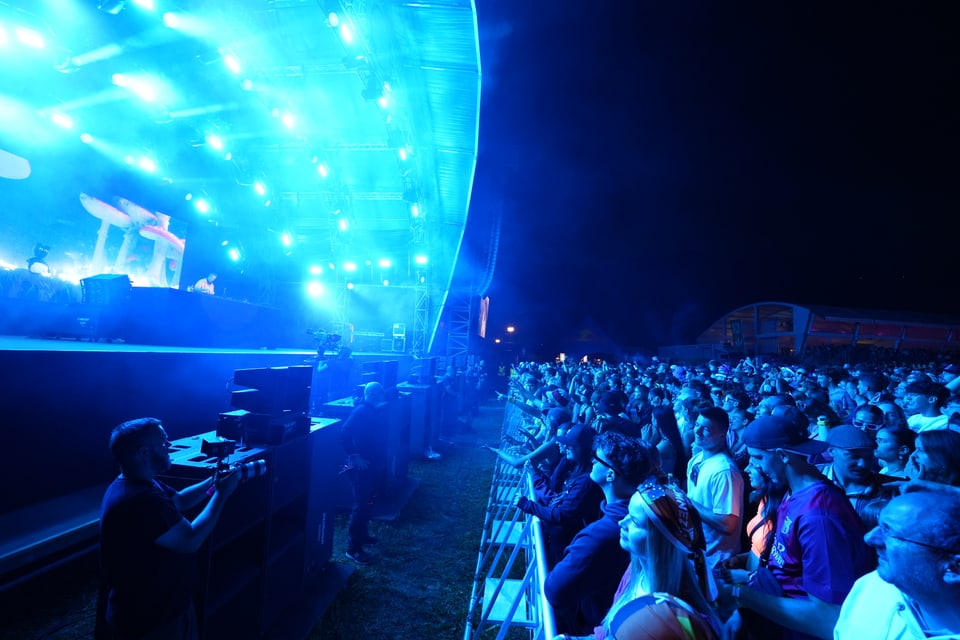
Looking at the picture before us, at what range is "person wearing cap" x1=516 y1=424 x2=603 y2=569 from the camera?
10.8 feet

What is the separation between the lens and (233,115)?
12.5 meters

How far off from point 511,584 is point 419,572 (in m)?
1.29

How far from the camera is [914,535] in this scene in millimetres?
1389

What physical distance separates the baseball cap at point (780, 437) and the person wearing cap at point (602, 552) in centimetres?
78

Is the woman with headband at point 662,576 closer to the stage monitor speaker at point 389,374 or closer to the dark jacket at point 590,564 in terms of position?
the dark jacket at point 590,564

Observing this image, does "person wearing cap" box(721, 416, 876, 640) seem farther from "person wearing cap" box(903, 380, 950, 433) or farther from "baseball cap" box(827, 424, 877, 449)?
"person wearing cap" box(903, 380, 950, 433)

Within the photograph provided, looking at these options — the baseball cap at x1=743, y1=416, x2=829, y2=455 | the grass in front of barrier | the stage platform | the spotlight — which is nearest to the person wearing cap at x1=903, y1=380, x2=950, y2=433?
the baseball cap at x1=743, y1=416, x2=829, y2=455

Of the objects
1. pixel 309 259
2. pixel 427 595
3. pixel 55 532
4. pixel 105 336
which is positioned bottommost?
pixel 427 595

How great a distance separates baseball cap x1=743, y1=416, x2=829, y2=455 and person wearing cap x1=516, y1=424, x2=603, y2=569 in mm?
1219

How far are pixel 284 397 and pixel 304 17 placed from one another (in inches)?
410

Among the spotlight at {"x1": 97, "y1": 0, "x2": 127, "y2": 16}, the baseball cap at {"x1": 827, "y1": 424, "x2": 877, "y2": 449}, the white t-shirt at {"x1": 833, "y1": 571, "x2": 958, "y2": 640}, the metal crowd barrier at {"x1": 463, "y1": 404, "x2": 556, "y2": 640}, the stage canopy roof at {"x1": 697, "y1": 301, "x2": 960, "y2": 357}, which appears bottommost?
the metal crowd barrier at {"x1": 463, "y1": 404, "x2": 556, "y2": 640}

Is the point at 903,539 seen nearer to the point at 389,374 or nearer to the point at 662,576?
the point at 662,576

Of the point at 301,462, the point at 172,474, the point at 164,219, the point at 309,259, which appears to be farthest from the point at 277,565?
the point at 309,259

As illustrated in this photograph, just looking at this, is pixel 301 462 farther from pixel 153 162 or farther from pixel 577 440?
pixel 153 162
